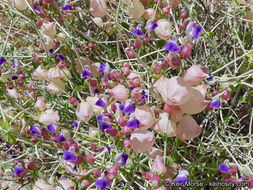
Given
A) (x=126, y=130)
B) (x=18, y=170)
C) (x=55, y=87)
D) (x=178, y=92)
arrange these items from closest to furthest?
(x=178, y=92) < (x=126, y=130) < (x=18, y=170) < (x=55, y=87)

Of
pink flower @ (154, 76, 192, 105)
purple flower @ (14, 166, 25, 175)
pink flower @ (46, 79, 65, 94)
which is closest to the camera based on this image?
pink flower @ (154, 76, 192, 105)

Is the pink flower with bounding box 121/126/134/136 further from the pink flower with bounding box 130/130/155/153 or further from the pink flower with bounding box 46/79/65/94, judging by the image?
the pink flower with bounding box 46/79/65/94

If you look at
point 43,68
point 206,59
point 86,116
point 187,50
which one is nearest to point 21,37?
point 43,68

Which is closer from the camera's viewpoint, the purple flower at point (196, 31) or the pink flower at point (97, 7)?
the purple flower at point (196, 31)

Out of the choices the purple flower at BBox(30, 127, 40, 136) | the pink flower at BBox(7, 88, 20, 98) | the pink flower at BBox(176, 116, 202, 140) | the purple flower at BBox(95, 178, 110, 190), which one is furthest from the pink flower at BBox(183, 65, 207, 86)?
the pink flower at BBox(7, 88, 20, 98)

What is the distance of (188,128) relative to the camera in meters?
0.73

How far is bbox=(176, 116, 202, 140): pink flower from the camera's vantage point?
725 millimetres

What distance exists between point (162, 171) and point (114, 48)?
706 millimetres

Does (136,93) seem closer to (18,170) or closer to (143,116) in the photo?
(143,116)

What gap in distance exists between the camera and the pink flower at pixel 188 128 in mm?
725

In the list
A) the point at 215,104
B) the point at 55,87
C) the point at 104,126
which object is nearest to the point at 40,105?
the point at 55,87

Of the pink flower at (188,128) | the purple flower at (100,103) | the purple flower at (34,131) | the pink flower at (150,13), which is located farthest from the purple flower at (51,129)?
the pink flower at (150,13)

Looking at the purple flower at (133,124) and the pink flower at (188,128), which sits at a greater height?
the purple flower at (133,124)

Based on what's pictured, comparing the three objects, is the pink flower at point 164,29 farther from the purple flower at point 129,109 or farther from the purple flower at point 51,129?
the purple flower at point 51,129
